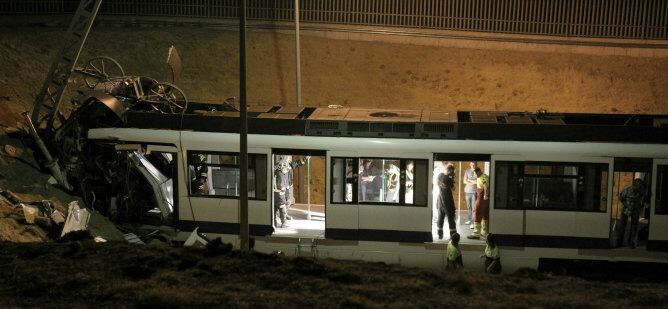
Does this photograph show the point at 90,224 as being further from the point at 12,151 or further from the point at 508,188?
the point at 508,188

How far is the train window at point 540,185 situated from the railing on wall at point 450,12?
14.0 meters

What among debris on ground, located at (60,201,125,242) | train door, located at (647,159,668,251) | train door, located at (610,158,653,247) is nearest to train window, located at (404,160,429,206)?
train door, located at (610,158,653,247)

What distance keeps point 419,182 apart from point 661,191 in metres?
4.92

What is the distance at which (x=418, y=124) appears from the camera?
15.8 metres

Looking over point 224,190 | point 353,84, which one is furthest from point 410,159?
point 353,84

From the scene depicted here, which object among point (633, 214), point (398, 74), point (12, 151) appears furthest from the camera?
point (398, 74)

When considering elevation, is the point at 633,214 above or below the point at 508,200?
below

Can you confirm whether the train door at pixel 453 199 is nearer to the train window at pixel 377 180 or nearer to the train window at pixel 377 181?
the train window at pixel 377 180

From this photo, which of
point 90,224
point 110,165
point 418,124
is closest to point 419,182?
point 418,124

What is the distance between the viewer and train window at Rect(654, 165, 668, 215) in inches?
596

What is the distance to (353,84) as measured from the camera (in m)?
27.7

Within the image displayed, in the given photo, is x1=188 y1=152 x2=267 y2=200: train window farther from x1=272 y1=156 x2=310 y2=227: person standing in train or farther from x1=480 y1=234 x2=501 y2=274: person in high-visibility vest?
x1=480 y1=234 x2=501 y2=274: person in high-visibility vest

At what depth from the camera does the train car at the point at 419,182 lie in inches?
601

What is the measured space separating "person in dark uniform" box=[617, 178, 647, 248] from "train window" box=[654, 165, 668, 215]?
0.87 feet
